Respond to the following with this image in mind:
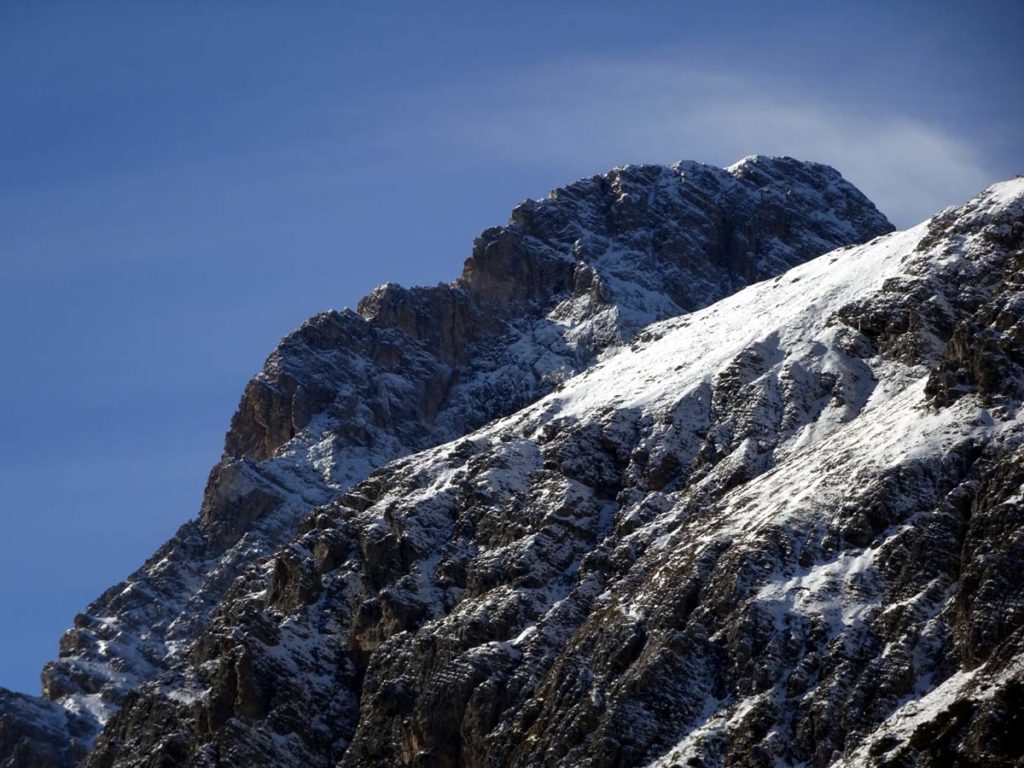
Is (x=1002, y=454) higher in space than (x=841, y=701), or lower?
higher

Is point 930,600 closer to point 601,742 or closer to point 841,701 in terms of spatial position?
point 841,701

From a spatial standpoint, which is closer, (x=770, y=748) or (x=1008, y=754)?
(x=1008, y=754)

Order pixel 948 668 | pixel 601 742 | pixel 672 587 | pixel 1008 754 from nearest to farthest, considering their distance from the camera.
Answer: pixel 1008 754, pixel 948 668, pixel 601 742, pixel 672 587

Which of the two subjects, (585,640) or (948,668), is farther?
(585,640)

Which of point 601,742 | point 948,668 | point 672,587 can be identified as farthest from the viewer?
point 672,587

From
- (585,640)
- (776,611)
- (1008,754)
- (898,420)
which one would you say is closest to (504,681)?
(585,640)

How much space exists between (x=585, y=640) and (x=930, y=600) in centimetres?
3184

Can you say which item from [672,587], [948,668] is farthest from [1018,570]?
[672,587]

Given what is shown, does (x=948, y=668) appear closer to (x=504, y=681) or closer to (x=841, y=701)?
(x=841, y=701)

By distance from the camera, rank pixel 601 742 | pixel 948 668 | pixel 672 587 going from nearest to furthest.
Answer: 1. pixel 948 668
2. pixel 601 742
3. pixel 672 587

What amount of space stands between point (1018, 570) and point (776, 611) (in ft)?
71.0

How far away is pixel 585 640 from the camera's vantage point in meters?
195

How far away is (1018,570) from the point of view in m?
170

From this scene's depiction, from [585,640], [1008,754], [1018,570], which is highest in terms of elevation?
[585,640]
